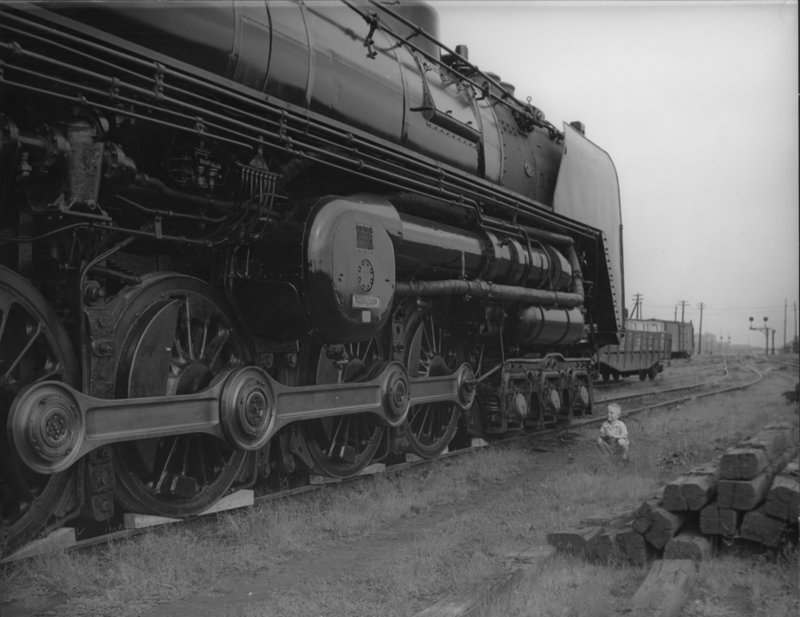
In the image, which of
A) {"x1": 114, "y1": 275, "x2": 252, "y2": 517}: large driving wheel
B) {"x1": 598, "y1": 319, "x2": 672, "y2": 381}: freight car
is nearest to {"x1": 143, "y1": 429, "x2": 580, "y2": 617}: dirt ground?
{"x1": 114, "y1": 275, "x2": 252, "y2": 517}: large driving wheel

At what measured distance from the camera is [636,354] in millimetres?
24250

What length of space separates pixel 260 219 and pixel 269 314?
65cm

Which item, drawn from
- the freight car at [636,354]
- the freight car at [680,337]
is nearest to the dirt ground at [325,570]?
the freight car at [636,354]

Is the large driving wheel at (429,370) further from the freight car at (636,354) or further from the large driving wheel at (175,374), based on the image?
the freight car at (636,354)

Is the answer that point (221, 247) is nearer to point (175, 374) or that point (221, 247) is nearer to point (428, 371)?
point (175, 374)

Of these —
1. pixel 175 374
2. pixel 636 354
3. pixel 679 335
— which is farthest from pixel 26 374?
pixel 679 335

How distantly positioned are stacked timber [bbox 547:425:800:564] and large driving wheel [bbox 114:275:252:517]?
7.19ft

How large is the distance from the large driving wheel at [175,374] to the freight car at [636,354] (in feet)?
52.2

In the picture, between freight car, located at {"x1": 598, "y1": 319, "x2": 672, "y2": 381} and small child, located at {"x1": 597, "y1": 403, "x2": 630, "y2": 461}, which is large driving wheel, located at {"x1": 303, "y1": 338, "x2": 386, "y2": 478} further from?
freight car, located at {"x1": 598, "y1": 319, "x2": 672, "y2": 381}

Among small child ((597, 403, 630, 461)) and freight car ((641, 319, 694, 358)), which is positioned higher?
freight car ((641, 319, 694, 358))

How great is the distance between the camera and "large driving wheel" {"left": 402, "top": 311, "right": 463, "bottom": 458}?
6992 millimetres

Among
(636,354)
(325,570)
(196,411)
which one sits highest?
(196,411)

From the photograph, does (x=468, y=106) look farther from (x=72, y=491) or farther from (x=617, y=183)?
(x=72, y=491)

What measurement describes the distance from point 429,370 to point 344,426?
1.43 metres
